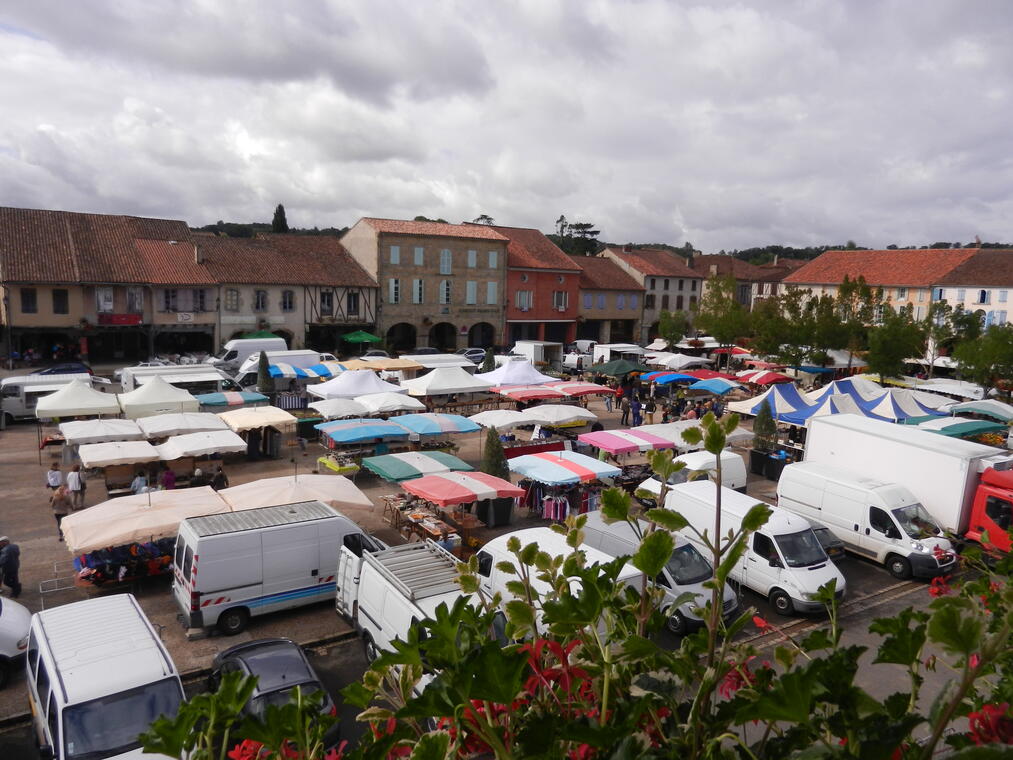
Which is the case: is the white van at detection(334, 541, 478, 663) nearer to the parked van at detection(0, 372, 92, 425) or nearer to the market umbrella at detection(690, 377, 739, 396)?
the parked van at detection(0, 372, 92, 425)

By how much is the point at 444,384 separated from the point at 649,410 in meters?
7.79

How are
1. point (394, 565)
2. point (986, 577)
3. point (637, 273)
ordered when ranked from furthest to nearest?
point (637, 273) → point (394, 565) → point (986, 577)

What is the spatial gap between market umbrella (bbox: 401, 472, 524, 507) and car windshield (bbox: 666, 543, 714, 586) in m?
3.62

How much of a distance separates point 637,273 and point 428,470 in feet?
137

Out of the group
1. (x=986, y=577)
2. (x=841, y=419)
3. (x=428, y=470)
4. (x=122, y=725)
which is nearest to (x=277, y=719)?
(x=986, y=577)

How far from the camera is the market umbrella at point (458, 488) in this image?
41.3 ft

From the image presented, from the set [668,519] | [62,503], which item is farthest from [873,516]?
[62,503]

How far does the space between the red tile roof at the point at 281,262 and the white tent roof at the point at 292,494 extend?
26.0m

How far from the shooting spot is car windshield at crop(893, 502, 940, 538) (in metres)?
13.2

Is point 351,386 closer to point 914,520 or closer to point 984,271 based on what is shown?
point 914,520

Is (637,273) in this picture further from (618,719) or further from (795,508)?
(618,719)

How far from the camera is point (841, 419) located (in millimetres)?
16438

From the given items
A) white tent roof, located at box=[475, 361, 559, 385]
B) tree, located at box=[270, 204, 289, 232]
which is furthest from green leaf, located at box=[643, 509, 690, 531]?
tree, located at box=[270, 204, 289, 232]

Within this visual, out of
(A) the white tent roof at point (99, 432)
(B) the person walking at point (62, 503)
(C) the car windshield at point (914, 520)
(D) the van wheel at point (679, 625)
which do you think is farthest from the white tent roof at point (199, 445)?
(C) the car windshield at point (914, 520)
